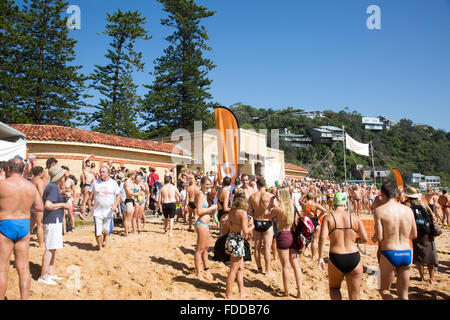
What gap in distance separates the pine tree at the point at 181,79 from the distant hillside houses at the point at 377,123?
90493 millimetres

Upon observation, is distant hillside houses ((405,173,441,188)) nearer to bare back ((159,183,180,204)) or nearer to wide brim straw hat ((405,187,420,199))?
wide brim straw hat ((405,187,420,199))

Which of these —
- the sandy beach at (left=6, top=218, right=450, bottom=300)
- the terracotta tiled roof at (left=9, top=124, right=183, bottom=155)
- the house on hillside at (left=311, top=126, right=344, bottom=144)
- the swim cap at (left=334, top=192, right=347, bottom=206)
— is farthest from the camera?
the house on hillside at (left=311, top=126, right=344, bottom=144)

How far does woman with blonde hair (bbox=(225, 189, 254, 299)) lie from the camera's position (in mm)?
4195

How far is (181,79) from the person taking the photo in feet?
113

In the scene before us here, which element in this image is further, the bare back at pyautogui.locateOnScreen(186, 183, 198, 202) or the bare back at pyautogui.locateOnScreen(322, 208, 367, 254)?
the bare back at pyautogui.locateOnScreen(186, 183, 198, 202)

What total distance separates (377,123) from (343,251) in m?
125

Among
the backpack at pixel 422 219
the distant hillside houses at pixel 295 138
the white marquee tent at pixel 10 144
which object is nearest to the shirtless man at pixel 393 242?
the backpack at pixel 422 219

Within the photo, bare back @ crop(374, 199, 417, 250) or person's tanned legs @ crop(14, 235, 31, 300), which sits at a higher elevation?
bare back @ crop(374, 199, 417, 250)

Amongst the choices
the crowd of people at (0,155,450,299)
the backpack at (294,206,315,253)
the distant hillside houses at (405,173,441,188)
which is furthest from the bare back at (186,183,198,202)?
the distant hillside houses at (405,173,441,188)

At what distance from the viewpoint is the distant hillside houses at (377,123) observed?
10778 centimetres

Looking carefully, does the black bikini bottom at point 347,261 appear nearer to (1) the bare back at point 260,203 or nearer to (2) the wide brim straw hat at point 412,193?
(1) the bare back at point 260,203

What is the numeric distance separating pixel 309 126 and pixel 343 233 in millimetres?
94114

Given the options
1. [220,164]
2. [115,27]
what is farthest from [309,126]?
[220,164]
